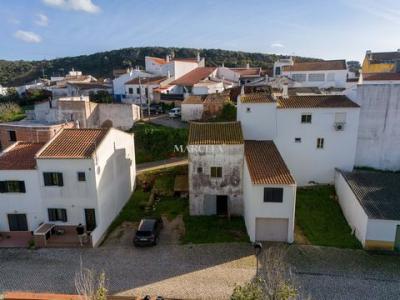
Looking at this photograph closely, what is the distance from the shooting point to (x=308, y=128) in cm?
3052

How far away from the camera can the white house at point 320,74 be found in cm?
6000

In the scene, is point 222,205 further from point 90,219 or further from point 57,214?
point 57,214

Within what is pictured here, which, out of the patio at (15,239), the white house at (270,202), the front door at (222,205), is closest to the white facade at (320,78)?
the front door at (222,205)

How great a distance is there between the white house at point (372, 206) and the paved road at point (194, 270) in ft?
4.38

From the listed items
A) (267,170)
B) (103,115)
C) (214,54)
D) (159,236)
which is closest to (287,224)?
(267,170)

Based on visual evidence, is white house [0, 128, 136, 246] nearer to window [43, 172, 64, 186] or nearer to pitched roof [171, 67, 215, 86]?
window [43, 172, 64, 186]

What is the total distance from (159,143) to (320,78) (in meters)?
38.1

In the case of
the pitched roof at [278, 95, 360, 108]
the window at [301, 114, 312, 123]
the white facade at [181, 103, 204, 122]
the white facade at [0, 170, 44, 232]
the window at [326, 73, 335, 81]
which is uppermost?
the window at [326, 73, 335, 81]

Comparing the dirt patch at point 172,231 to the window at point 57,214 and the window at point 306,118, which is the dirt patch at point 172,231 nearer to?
the window at point 57,214

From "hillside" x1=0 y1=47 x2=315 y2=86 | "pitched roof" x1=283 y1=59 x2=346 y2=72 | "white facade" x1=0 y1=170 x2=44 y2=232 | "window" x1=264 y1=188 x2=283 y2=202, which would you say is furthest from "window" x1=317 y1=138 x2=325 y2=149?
"hillside" x1=0 y1=47 x2=315 y2=86

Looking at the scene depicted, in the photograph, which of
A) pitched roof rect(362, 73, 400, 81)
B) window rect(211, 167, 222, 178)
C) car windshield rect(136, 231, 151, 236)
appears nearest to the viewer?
car windshield rect(136, 231, 151, 236)

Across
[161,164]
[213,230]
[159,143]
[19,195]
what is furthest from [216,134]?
[19,195]

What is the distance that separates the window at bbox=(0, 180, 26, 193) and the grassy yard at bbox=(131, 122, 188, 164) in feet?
58.4

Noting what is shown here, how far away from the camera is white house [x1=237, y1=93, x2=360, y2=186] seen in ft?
97.9
